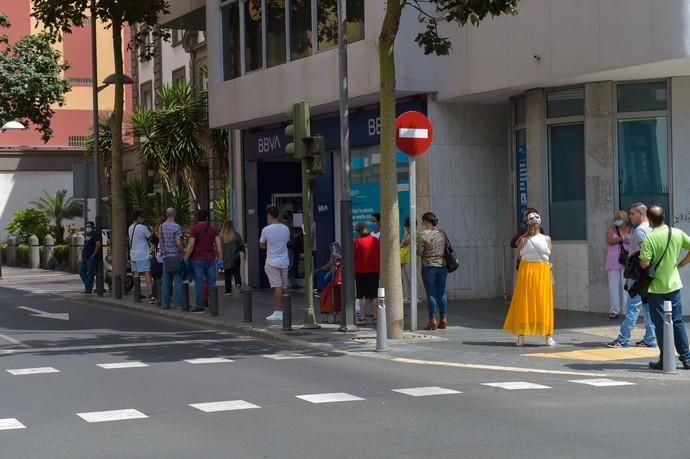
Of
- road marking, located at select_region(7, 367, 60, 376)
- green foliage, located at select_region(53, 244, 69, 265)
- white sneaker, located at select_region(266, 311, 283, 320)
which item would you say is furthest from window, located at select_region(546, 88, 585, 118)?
green foliage, located at select_region(53, 244, 69, 265)

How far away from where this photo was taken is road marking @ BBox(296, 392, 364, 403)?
32.5 feet

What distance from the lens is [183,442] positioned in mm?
8039

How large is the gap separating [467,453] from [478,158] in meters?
13.7

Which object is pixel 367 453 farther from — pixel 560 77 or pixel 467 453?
pixel 560 77

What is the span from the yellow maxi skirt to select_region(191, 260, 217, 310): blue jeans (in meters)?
7.10

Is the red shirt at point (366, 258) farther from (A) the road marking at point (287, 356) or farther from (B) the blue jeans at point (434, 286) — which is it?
(A) the road marking at point (287, 356)

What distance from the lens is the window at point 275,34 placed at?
77.4ft

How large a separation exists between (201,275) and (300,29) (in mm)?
6130

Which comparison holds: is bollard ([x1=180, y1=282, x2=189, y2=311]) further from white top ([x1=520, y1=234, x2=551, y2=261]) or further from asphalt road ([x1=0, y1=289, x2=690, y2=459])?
white top ([x1=520, y1=234, x2=551, y2=261])

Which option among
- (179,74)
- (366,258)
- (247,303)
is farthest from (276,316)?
(179,74)

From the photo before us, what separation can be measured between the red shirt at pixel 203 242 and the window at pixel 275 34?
5.46 m

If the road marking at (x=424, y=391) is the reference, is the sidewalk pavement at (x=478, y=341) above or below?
above

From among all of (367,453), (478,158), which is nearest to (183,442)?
(367,453)

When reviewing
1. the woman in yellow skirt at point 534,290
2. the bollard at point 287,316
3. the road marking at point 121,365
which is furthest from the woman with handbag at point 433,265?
the road marking at point 121,365
